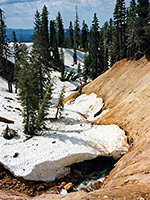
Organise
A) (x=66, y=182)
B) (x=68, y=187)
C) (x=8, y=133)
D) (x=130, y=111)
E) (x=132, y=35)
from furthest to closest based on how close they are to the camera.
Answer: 1. (x=132, y=35)
2. (x=130, y=111)
3. (x=8, y=133)
4. (x=66, y=182)
5. (x=68, y=187)

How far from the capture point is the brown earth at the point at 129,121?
6.32m

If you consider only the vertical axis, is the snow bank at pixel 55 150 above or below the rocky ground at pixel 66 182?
above

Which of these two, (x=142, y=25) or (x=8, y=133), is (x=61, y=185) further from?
(x=142, y=25)

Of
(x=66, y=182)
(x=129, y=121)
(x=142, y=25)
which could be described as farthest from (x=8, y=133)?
(x=142, y=25)

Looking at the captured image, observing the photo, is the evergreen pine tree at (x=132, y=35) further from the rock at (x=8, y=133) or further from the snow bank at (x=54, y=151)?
the rock at (x=8, y=133)

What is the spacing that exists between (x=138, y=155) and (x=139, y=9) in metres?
23.2

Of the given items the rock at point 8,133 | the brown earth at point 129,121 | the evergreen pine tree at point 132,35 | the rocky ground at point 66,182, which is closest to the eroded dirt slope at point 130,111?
the brown earth at point 129,121

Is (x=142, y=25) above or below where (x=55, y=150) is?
above

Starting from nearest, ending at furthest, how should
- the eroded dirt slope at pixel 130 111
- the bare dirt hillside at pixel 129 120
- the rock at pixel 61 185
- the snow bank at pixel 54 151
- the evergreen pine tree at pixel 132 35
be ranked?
1. the bare dirt hillside at pixel 129 120
2. the eroded dirt slope at pixel 130 111
3. the rock at pixel 61 185
4. the snow bank at pixel 54 151
5. the evergreen pine tree at pixel 132 35

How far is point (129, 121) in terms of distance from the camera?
14328 millimetres

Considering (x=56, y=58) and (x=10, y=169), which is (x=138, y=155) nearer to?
(x=10, y=169)

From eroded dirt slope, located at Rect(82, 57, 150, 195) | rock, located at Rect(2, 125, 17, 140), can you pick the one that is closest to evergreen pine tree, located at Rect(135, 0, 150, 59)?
eroded dirt slope, located at Rect(82, 57, 150, 195)

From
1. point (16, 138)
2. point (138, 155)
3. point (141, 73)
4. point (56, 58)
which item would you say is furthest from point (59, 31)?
point (138, 155)

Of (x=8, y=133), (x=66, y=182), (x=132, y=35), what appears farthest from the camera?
(x=132, y=35)
